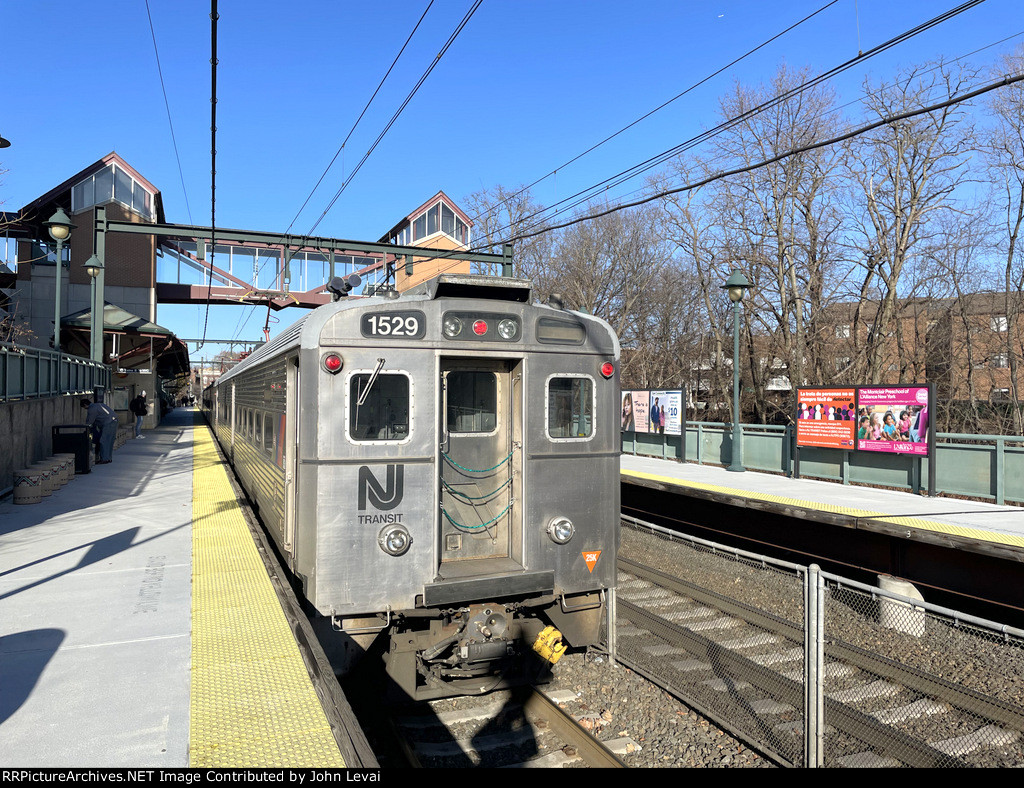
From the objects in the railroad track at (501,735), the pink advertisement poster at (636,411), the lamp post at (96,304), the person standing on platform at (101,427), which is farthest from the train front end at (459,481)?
the lamp post at (96,304)

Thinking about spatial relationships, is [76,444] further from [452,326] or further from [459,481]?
[452,326]

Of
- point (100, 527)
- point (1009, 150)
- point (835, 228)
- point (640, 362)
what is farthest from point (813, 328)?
point (100, 527)

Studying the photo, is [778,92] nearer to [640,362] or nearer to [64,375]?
[640,362]

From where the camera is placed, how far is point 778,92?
966 inches

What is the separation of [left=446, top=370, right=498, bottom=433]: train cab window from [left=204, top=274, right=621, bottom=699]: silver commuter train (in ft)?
0.04

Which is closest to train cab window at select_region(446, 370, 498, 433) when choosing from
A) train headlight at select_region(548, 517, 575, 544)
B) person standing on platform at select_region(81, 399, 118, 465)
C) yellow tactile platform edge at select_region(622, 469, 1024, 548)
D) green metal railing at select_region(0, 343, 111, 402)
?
train headlight at select_region(548, 517, 575, 544)

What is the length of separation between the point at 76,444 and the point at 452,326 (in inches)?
495

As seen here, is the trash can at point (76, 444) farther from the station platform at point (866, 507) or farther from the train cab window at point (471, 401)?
the train cab window at point (471, 401)

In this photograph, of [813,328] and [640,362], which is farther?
[640,362]

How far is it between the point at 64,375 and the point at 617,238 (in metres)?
22.9
